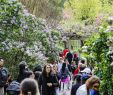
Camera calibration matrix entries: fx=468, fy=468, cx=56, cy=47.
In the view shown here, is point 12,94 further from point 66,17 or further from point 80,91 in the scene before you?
point 66,17

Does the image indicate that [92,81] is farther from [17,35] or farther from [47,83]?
[17,35]

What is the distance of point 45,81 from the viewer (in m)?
12.4

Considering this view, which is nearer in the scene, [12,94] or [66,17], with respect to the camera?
[12,94]

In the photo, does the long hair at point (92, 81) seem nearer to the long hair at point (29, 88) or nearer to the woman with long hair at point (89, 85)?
the woman with long hair at point (89, 85)

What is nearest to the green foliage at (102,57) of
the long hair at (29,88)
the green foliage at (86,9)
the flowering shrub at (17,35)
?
the long hair at (29,88)

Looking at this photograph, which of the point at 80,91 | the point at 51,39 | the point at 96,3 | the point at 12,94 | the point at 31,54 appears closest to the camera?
the point at 12,94

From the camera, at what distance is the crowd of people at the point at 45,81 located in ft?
20.5

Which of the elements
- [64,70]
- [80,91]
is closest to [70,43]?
[64,70]

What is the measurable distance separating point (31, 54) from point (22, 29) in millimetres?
1056

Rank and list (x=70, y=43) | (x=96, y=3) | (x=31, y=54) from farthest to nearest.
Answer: (x=96, y=3) → (x=70, y=43) → (x=31, y=54)

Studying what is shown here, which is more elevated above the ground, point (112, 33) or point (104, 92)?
point (112, 33)

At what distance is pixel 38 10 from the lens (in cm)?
3600

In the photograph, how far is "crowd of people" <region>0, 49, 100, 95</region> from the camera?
6.24 metres

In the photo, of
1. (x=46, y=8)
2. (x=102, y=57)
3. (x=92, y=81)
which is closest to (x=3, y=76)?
(x=102, y=57)
